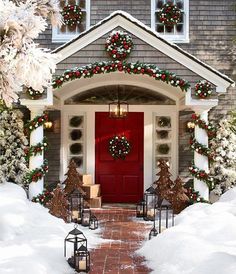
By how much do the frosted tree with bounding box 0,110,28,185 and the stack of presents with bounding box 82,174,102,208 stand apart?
1517 millimetres

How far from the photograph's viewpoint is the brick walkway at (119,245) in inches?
282

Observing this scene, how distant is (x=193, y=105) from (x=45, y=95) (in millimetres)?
3271

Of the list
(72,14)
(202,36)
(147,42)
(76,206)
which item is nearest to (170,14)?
(202,36)

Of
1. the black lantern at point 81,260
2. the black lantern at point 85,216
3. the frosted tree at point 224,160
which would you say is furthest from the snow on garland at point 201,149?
the black lantern at point 81,260

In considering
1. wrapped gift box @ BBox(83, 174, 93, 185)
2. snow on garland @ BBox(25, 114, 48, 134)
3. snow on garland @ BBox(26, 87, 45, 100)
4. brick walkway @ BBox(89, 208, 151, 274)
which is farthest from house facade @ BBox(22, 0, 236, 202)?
snow on garland @ BBox(26, 87, 45, 100)

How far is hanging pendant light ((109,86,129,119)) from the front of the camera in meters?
12.0

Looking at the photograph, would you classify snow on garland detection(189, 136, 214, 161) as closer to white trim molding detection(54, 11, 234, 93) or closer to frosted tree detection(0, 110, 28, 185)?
white trim molding detection(54, 11, 234, 93)

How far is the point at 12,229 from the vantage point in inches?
326

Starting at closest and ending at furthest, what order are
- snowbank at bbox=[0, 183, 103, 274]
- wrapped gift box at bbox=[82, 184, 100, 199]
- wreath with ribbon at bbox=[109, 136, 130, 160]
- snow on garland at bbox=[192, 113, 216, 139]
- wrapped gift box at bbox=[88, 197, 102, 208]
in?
snowbank at bbox=[0, 183, 103, 274] < snow on garland at bbox=[192, 113, 216, 139] < wrapped gift box at bbox=[82, 184, 100, 199] < wrapped gift box at bbox=[88, 197, 102, 208] < wreath with ribbon at bbox=[109, 136, 130, 160]

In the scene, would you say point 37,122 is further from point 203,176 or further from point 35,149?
point 203,176

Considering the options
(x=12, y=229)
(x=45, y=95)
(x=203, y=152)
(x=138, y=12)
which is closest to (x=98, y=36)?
(x=45, y=95)

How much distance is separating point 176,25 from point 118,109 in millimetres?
2887

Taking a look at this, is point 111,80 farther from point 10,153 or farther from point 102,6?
point 10,153

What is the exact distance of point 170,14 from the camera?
41.7ft
